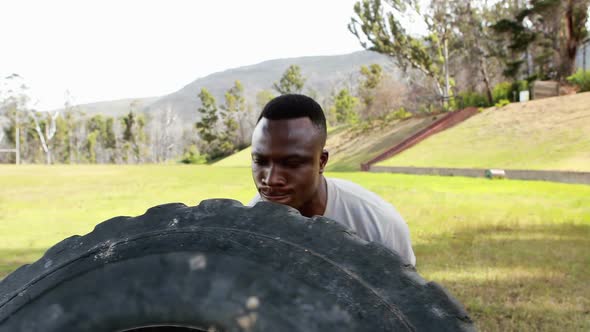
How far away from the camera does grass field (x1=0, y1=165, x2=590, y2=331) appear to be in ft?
14.8

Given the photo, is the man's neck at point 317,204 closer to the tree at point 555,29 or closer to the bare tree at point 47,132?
the tree at point 555,29

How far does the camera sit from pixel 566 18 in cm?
3681

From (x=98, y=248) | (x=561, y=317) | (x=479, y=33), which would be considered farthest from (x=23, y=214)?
(x=479, y=33)

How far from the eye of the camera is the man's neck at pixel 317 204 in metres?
2.40

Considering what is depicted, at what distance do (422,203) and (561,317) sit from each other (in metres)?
7.62

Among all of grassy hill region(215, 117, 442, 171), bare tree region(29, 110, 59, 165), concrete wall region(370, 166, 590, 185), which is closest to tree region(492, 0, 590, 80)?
grassy hill region(215, 117, 442, 171)

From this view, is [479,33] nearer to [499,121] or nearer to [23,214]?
[499,121]

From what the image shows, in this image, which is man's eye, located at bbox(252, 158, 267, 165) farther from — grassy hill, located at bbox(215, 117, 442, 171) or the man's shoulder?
grassy hill, located at bbox(215, 117, 442, 171)

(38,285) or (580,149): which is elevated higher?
(38,285)

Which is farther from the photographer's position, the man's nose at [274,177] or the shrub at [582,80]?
the shrub at [582,80]

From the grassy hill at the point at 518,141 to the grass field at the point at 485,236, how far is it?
4.13m

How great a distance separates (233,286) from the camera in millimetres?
1141

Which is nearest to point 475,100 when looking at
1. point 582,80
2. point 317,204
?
point 582,80

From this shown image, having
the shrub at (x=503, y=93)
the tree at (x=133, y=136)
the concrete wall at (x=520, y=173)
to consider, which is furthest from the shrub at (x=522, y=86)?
the tree at (x=133, y=136)
